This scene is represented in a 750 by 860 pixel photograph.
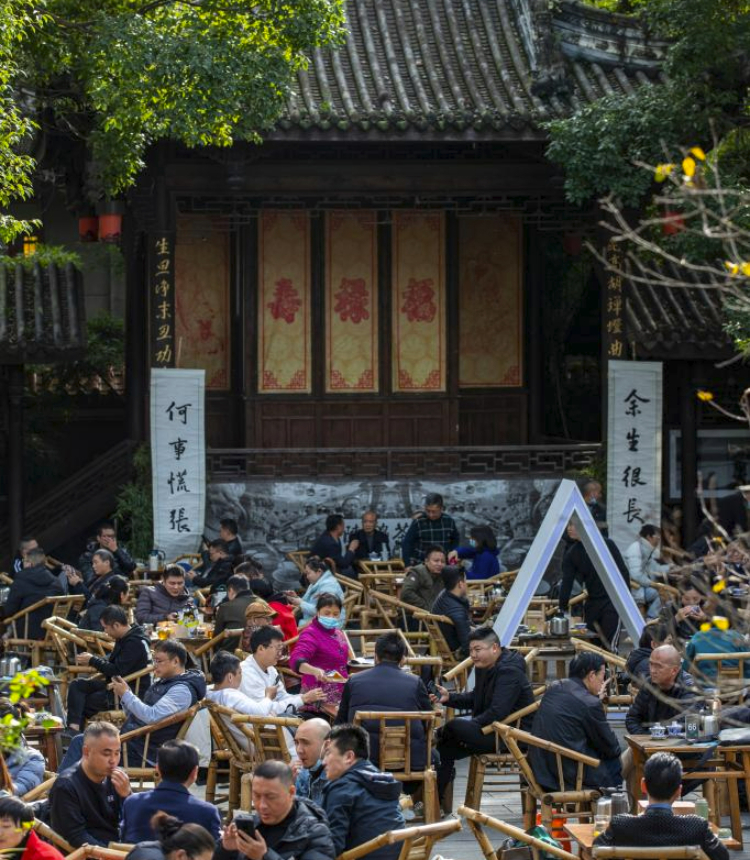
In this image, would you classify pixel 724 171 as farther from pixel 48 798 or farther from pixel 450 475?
pixel 48 798

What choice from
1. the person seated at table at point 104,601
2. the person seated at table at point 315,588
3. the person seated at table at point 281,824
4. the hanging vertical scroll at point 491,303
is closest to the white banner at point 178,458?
the hanging vertical scroll at point 491,303

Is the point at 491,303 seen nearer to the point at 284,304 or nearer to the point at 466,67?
the point at 284,304

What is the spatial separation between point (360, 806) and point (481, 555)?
9184 millimetres

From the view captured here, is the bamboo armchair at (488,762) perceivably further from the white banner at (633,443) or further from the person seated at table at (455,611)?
the white banner at (633,443)

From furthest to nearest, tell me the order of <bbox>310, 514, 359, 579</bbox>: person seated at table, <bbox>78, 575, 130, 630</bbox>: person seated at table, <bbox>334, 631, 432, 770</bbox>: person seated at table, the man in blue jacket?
<bbox>310, 514, 359, 579</bbox>: person seated at table → <bbox>78, 575, 130, 630</bbox>: person seated at table → <bbox>334, 631, 432, 770</bbox>: person seated at table → the man in blue jacket

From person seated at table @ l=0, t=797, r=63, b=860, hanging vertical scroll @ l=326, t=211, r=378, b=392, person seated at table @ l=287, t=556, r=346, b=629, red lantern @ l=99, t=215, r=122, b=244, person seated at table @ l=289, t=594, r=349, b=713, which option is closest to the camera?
person seated at table @ l=0, t=797, r=63, b=860

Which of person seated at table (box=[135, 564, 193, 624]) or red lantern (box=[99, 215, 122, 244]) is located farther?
red lantern (box=[99, 215, 122, 244])

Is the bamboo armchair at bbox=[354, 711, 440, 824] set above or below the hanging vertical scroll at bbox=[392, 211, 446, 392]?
below

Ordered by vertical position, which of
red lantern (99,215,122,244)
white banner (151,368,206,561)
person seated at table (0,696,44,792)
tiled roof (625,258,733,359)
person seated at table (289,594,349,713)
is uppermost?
red lantern (99,215,122,244)

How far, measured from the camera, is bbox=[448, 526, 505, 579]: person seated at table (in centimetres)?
1678

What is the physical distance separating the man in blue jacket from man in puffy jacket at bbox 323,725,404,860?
544 mm

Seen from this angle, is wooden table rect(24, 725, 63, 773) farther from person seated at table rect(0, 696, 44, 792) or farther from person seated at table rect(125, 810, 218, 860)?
person seated at table rect(125, 810, 218, 860)

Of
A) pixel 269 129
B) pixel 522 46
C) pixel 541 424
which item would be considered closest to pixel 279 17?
pixel 269 129

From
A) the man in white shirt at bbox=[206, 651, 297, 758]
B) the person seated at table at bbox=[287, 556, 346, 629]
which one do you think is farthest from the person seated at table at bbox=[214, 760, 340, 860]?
the person seated at table at bbox=[287, 556, 346, 629]
